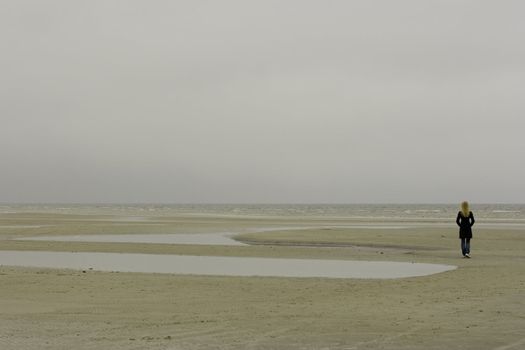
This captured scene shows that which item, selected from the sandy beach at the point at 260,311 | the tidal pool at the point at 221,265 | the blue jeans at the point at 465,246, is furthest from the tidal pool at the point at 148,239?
the sandy beach at the point at 260,311

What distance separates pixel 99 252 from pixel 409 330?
19208mm

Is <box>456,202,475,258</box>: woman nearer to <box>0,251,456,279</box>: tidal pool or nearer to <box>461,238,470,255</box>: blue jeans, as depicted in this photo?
<box>461,238,470,255</box>: blue jeans

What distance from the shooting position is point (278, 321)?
420 inches

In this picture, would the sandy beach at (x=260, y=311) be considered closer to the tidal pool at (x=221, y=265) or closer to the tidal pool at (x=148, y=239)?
the tidal pool at (x=221, y=265)

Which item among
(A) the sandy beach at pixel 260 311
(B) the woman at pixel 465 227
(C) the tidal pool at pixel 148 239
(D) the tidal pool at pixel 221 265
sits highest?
(B) the woman at pixel 465 227

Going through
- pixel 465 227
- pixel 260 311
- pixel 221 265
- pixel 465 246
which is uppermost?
pixel 465 227

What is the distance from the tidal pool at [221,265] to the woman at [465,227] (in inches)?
111

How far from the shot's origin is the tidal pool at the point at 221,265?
61.4 feet

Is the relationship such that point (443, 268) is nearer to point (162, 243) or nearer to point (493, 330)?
point (493, 330)

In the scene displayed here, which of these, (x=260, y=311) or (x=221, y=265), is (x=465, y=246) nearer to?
(x=221, y=265)

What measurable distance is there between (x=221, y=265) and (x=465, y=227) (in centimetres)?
949

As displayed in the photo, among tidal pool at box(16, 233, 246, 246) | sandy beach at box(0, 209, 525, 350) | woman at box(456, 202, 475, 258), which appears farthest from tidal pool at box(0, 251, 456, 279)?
tidal pool at box(16, 233, 246, 246)

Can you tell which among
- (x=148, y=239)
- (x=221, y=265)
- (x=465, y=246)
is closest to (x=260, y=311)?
(x=221, y=265)

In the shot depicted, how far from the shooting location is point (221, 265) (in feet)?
69.1
